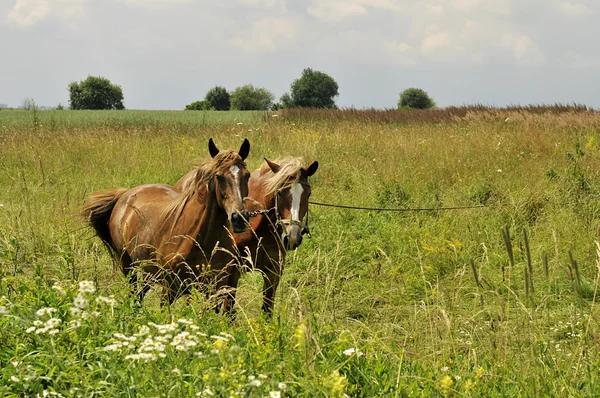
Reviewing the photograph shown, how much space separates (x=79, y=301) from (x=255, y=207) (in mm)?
2591

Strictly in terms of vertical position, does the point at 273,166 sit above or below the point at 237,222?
above

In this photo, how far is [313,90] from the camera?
9625 centimetres

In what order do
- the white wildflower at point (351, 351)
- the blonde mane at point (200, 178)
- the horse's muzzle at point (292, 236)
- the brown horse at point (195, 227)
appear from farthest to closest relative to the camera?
the horse's muzzle at point (292, 236)
the blonde mane at point (200, 178)
the brown horse at point (195, 227)
the white wildflower at point (351, 351)

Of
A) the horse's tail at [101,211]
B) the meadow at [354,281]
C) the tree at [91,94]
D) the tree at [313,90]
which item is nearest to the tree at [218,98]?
the tree at [313,90]

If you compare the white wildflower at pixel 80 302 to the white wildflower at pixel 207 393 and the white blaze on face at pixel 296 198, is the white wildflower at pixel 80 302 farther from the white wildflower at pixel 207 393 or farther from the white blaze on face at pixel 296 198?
the white blaze on face at pixel 296 198

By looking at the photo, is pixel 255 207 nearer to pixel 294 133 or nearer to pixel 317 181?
pixel 317 181

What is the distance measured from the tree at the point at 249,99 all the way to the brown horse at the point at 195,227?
87346mm

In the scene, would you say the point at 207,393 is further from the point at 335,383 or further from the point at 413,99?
the point at 413,99

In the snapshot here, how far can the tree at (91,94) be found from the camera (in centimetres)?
8762

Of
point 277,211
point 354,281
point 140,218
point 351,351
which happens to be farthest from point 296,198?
point 351,351

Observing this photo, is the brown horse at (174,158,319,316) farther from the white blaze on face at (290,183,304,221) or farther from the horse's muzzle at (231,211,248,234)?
the horse's muzzle at (231,211,248,234)

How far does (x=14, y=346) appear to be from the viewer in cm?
272

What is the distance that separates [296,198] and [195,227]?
822 mm

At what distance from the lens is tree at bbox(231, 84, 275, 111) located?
9262cm
